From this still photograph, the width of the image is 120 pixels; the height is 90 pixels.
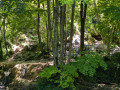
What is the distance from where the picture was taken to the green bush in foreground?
5180 mm

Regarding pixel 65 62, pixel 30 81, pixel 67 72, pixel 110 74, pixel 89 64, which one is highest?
pixel 89 64

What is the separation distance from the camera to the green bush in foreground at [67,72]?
5.18 metres

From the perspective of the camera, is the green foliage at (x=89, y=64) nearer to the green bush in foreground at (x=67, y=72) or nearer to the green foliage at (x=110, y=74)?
the green bush in foreground at (x=67, y=72)

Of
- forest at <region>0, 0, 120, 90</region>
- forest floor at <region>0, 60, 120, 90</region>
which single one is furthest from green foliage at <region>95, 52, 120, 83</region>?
forest floor at <region>0, 60, 120, 90</region>

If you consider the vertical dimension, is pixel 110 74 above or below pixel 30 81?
above

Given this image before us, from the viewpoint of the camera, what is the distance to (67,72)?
522cm

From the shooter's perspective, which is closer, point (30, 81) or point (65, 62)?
point (30, 81)

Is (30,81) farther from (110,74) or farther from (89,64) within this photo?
(110,74)

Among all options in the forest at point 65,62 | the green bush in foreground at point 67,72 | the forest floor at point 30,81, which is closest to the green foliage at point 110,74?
the forest at point 65,62

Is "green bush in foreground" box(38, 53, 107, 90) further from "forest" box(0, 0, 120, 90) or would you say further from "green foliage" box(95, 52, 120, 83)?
"green foliage" box(95, 52, 120, 83)

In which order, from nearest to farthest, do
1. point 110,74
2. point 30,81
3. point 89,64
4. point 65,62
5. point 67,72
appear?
point 67,72 < point 89,64 < point 110,74 < point 30,81 < point 65,62

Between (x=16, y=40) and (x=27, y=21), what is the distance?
29.8ft

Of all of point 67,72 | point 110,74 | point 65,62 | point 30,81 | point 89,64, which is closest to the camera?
point 67,72

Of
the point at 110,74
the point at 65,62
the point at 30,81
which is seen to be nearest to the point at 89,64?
the point at 110,74
